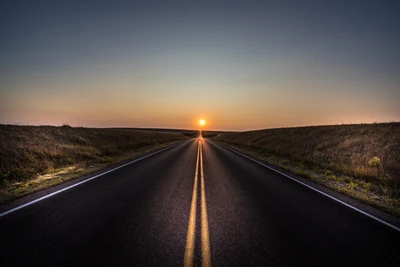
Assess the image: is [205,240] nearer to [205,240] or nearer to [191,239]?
[205,240]

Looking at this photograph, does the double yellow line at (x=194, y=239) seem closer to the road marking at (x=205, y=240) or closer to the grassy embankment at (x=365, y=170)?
the road marking at (x=205, y=240)

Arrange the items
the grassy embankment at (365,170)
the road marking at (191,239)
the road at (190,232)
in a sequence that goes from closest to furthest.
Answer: the road marking at (191,239)
the road at (190,232)
the grassy embankment at (365,170)

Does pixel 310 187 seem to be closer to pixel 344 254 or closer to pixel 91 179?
pixel 344 254

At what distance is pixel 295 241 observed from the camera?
3.91 m

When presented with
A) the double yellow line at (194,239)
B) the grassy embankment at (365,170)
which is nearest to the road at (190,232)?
the double yellow line at (194,239)

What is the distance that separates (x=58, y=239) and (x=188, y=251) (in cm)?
243

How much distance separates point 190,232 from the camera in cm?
412

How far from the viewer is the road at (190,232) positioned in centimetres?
329

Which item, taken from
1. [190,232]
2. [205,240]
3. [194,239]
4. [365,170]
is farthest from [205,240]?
[365,170]

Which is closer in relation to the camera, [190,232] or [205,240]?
[205,240]

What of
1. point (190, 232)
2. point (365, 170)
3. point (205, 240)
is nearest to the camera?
point (205, 240)

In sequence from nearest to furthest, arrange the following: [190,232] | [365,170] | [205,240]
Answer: [205,240] → [190,232] → [365,170]

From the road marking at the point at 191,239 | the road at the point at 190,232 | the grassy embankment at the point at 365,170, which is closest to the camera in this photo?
the road marking at the point at 191,239

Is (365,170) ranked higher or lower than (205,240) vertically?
higher
